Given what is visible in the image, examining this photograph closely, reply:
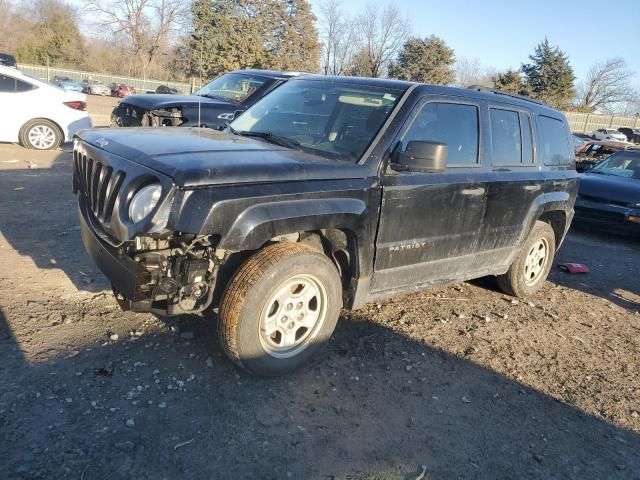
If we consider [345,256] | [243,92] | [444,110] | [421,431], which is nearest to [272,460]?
[421,431]

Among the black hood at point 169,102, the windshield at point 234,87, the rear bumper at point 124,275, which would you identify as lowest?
the rear bumper at point 124,275

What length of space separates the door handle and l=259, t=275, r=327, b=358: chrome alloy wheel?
1.56 m

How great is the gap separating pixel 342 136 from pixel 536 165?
7.68 feet

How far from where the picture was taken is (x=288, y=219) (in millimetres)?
3145

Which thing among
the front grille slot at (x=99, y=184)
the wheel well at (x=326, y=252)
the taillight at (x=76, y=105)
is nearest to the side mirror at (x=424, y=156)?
the wheel well at (x=326, y=252)

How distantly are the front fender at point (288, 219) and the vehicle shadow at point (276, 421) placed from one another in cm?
100

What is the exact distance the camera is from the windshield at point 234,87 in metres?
10.0

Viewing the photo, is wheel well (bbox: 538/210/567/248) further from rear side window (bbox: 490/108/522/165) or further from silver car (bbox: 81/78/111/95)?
silver car (bbox: 81/78/111/95)

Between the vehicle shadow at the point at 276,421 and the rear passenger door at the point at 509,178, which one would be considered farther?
the rear passenger door at the point at 509,178

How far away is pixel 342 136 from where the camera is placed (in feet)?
12.7

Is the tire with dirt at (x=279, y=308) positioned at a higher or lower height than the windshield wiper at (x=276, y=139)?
lower

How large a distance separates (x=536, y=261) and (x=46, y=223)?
556 cm

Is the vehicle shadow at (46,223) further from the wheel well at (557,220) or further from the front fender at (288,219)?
the wheel well at (557,220)

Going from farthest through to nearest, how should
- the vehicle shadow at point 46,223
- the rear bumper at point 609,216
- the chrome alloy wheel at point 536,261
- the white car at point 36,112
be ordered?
the white car at point 36,112 → the rear bumper at point 609,216 → the chrome alloy wheel at point 536,261 → the vehicle shadow at point 46,223
